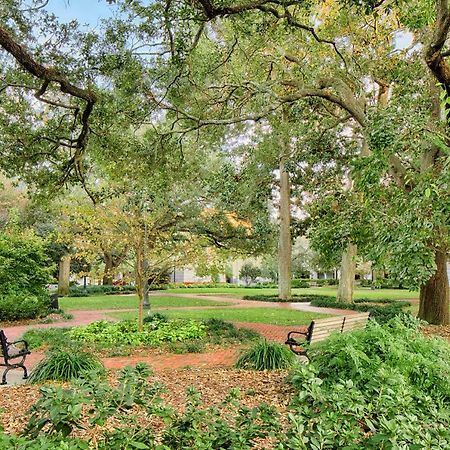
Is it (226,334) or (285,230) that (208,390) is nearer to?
(226,334)

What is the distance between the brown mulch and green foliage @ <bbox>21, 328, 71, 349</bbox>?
334cm

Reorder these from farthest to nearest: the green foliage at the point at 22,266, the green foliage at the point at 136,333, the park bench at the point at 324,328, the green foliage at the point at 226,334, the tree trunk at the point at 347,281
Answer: the tree trunk at the point at 347,281 < the green foliage at the point at 22,266 < the green foliage at the point at 226,334 < the green foliage at the point at 136,333 < the park bench at the point at 324,328

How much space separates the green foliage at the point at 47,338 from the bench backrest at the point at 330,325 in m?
4.91

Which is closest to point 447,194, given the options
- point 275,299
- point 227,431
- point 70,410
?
point 227,431

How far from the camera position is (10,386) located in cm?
646

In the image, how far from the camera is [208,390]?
19.0 ft

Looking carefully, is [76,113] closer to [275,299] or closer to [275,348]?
[275,348]

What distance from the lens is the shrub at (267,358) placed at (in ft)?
22.8

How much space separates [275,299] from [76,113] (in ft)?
55.0

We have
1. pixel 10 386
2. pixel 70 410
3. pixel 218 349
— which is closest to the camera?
pixel 70 410

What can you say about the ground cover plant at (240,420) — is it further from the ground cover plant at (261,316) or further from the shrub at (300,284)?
the shrub at (300,284)

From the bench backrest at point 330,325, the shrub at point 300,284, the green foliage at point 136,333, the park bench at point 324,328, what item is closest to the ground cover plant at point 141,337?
the green foliage at point 136,333

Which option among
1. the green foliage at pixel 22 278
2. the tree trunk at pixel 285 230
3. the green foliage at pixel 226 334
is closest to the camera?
the green foliage at pixel 226 334

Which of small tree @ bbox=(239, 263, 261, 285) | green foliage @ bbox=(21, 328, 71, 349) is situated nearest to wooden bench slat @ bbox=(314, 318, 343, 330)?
green foliage @ bbox=(21, 328, 71, 349)
